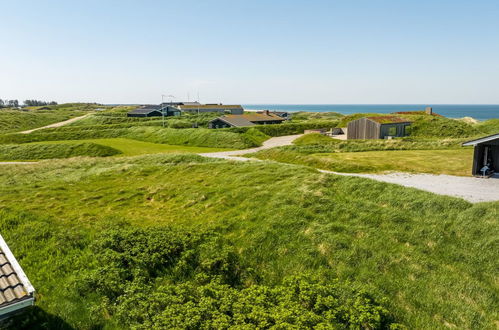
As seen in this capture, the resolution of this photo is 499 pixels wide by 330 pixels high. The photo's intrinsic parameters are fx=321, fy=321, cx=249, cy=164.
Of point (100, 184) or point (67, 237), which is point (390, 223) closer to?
point (67, 237)

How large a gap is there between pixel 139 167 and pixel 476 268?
28599 mm

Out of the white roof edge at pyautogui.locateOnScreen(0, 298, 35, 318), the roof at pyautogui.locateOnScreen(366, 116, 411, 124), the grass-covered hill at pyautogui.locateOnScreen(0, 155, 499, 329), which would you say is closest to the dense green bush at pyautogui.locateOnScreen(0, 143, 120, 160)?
the grass-covered hill at pyautogui.locateOnScreen(0, 155, 499, 329)

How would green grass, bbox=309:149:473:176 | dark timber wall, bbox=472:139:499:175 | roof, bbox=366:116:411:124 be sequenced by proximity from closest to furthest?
dark timber wall, bbox=472:139:499:175, green grass, bbox=309:149:473:176, roof, bbox=366:116:411:124

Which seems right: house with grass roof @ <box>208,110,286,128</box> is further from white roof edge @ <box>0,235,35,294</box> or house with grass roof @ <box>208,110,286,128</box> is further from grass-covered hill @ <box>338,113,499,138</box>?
white roof edge @ <box>0,235,35,294</box>

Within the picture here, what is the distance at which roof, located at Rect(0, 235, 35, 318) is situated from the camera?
21.4ft

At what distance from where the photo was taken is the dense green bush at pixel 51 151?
154 ft

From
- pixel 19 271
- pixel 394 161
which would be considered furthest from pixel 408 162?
pixel 19 271

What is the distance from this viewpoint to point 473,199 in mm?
19953

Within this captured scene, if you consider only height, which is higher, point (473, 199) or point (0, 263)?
point (0, 263)

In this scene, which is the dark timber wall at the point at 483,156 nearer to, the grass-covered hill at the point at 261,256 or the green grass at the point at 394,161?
the green grass at the point at 394,161

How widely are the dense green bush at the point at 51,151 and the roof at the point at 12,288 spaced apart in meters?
42.5

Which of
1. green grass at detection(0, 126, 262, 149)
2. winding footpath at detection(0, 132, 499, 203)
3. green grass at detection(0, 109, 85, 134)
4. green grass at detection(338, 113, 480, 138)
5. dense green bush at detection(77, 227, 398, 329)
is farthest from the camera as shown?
green grass at detection(0, 109, 85, 134)

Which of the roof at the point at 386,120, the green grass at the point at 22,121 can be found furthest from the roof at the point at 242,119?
the green grass at the point at 22,121

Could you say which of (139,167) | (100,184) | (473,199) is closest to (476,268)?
(473,199)
